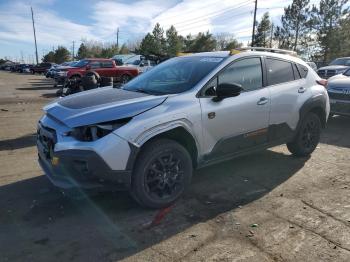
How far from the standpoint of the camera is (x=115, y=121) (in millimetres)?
3973

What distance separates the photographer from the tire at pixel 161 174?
13.5 ft

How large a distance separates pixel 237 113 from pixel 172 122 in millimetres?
1060

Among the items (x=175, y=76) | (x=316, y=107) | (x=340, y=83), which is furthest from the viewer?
(x=340, y=83)

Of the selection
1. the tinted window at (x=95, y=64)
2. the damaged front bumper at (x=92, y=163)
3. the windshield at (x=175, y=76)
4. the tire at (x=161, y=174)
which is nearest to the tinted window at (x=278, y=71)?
the windshield at (x=175, y=76)

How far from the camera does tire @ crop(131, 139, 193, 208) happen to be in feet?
13.5

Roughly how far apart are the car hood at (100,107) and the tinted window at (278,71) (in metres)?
1.93

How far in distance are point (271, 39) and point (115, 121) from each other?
51.6 m

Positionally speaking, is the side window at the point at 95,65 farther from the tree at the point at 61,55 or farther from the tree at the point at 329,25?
the tree at the point at 61,55

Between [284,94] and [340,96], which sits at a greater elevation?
[284,94]

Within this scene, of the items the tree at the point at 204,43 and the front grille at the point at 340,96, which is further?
the tree at the point at 204,43

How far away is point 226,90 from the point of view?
4602 millimetres

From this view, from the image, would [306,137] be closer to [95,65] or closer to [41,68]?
[95,65]

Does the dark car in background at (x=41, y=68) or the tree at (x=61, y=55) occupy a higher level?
the tree at (x=61, y=55)

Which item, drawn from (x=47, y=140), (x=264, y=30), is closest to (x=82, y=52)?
(x=264, y=30)
